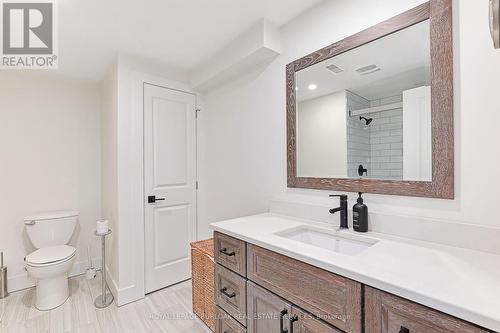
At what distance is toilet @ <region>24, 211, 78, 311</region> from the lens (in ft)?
6.91

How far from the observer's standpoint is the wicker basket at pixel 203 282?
185 cm

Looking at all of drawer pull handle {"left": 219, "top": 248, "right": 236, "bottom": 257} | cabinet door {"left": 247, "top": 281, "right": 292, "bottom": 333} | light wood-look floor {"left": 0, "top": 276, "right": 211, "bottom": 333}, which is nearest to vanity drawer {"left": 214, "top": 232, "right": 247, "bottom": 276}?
drawer pull handle {"left": 219, "top": 248, "right": 236, "bottom": 257}

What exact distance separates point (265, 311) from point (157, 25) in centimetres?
199

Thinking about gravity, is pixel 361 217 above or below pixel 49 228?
above

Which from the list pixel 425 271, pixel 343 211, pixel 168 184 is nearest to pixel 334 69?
pixel 343 211

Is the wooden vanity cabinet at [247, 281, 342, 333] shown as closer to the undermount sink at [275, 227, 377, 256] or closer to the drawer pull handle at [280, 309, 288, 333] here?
the drawer pull handle at [280, 309, 288, 333]

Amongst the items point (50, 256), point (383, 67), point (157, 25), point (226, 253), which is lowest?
point (50, 256)

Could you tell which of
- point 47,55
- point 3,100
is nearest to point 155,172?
point 47,55

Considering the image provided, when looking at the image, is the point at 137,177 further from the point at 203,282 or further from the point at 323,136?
the point at 323,136

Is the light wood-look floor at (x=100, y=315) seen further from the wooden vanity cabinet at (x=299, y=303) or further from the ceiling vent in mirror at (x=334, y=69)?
the ceiling vent in mirror at (x=334, y=69)

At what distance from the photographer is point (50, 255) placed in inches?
87.0

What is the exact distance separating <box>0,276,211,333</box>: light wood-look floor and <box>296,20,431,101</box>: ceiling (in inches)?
78.6

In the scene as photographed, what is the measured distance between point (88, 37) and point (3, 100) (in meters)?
1.36

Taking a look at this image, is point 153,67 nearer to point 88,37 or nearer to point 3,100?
point 88,37
